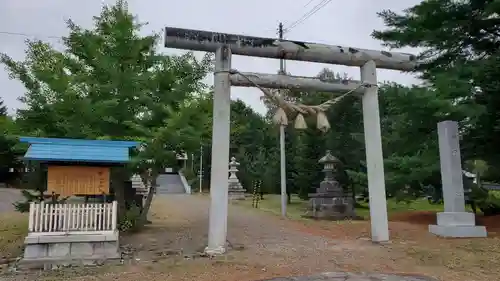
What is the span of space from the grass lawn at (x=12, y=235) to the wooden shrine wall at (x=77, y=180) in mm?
1727

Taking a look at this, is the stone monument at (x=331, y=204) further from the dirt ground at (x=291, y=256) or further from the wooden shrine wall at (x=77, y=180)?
the wooden shrine wall at (x=77, y=180)

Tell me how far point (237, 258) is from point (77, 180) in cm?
390

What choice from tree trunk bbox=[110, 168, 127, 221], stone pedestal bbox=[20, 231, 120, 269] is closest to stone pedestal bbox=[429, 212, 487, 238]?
stone pedestal bbox=[20, 231, 120, 269]

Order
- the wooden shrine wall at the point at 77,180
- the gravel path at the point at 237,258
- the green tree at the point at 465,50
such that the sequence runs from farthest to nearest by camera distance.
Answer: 1. the green tree at the point at 465,50
2. the wooden shrine wall at the point at 77,180
3. the gravel path at the point at 237,258

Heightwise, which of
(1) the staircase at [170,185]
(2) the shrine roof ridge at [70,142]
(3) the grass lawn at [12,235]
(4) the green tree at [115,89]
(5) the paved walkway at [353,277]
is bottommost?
(5) the paved walkway at [353,277]

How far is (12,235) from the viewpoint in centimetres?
1086

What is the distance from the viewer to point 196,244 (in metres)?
9.30

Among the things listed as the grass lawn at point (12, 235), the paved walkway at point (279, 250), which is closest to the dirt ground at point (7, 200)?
the grass lawn at point (12, 235)

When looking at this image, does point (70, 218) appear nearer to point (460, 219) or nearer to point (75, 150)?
point (75, 150)

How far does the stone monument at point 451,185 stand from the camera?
10094 mm

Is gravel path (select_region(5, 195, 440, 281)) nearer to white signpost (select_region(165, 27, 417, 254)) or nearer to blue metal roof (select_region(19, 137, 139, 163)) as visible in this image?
white signpost (select_region(165, 27, 417, 254))

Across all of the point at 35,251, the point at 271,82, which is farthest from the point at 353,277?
the point at 35,251

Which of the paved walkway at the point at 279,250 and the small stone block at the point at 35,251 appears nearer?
the paved walkway at the point at 279,250

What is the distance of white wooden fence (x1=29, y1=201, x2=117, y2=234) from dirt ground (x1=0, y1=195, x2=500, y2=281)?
2.98ft
